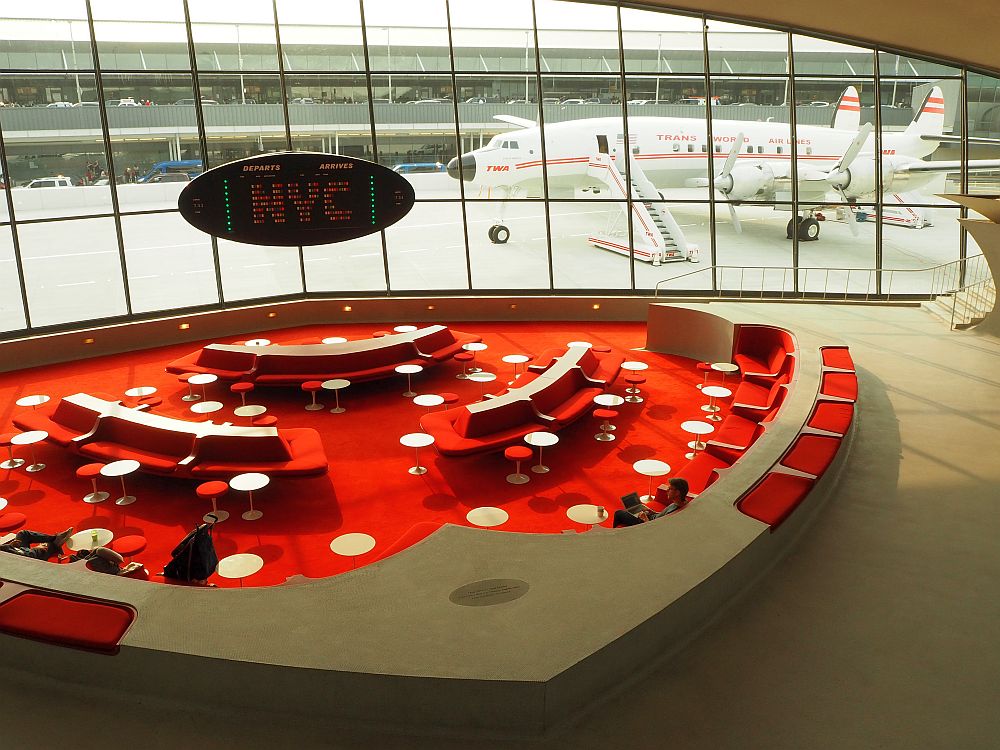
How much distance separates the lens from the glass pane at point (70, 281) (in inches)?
796

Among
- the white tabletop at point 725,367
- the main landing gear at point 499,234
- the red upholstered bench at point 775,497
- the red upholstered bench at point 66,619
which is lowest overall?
the white tabletop at point 725,367

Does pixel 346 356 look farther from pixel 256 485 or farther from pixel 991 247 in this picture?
pixel 991 247

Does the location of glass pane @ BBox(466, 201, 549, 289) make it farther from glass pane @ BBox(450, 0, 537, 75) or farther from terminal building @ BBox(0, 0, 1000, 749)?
glass pane @ BBox(450, 0, 537, 75)

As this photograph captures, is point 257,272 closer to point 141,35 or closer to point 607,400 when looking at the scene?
point 141,35

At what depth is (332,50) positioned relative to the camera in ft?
51.7

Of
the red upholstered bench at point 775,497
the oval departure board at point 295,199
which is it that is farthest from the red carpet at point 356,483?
the oval departure board at point 295,199

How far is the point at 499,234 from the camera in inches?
687

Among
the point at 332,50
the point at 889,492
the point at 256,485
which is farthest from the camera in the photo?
the point at 332,50

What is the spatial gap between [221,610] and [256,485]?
3577 millimetres

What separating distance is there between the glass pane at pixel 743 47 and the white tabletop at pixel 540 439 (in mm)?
9674

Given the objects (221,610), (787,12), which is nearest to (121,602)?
(221,610)

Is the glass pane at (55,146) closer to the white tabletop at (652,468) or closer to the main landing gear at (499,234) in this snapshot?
the main landing gear at (499,234)

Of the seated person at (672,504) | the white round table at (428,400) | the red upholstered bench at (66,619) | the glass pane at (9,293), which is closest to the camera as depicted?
the red upholstered bench at (66,619)

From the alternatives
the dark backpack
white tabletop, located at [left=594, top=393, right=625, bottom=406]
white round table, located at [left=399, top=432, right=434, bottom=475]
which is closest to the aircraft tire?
white tabletop, located at [left=594, top=393, right=625, bottom=406]
